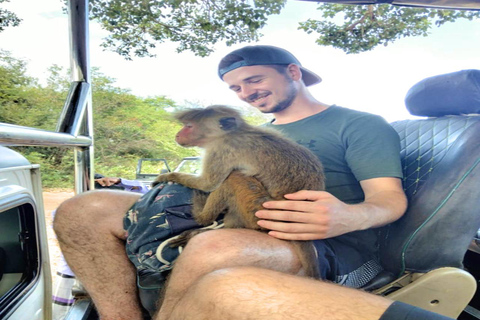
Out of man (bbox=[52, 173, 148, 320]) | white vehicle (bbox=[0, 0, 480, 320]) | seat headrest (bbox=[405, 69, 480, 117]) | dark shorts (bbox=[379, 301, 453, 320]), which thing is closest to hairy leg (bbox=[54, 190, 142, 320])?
man (bbox=[52, 173, 148, 320])

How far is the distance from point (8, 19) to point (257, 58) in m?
0.96

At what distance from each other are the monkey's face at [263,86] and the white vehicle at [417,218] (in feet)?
1.44

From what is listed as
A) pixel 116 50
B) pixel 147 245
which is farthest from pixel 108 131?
pixel 147 245

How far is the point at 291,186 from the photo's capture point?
1116mm

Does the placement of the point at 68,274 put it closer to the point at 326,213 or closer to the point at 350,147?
the point at 326,213

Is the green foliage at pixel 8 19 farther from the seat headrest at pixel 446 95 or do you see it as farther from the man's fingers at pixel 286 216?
the seat headrest at pixel 446 95

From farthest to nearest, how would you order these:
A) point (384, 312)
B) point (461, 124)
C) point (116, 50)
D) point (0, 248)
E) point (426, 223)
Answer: point (116, 50) < point (461, 124) < point (426, 223) < point (0, 248) < point (384, 312)

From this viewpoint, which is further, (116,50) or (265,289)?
(116,50)

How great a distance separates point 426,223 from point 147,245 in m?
0.94

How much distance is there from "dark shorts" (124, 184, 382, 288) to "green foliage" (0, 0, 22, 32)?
0.84 meters

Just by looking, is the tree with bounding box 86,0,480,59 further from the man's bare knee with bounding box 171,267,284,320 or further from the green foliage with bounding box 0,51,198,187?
the man's bare knee with bounding box 171,267,284,320

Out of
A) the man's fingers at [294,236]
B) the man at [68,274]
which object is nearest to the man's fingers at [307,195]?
the man's fingers at [294,236]

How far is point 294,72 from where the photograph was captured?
131 cm

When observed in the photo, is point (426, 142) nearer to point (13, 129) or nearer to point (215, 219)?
point (215, 219)
